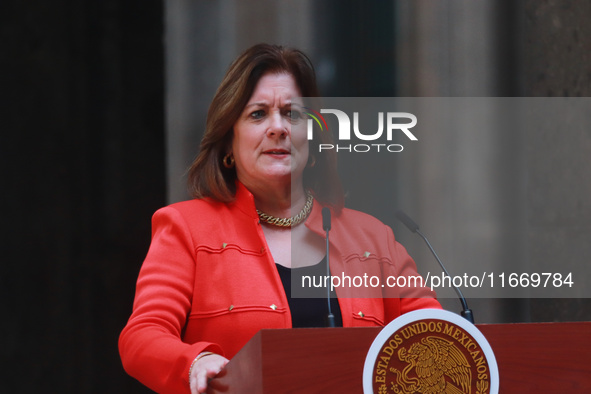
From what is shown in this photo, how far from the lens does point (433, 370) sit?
157 centimetres

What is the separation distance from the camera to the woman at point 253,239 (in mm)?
2367

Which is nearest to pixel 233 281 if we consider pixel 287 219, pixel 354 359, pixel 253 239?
pixel 253 239

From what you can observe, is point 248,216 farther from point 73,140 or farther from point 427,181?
point 73,140

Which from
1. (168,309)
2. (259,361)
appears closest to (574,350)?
(259,361)

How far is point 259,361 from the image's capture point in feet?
5.01

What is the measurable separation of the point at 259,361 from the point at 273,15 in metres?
3.19

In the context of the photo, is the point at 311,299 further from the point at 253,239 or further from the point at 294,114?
the point at 294,114

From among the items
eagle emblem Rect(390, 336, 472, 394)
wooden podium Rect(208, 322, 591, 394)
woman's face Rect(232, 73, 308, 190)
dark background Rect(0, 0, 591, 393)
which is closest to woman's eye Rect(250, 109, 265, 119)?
woman's face Rect(232, 73, 308, 190)

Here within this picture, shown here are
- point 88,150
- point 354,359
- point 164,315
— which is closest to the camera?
point 354,359

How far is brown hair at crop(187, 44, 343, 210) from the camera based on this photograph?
265 cm

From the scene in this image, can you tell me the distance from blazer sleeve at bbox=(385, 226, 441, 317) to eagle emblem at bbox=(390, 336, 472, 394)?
775 millimetres

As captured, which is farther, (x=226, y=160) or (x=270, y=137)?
(x=226, y=160)

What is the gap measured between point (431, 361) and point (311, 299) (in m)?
0.89

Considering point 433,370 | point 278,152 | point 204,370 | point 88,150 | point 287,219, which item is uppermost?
point 278,152
